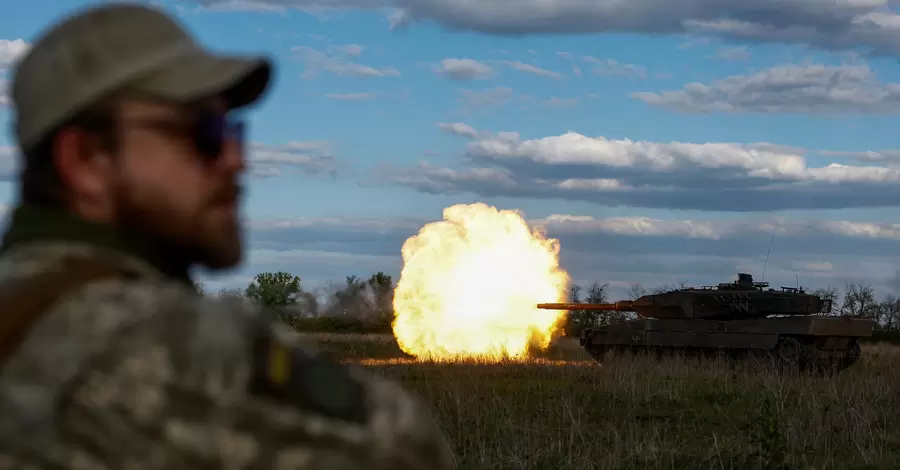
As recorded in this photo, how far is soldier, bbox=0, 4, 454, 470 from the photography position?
116 cm

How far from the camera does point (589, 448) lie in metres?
9.53

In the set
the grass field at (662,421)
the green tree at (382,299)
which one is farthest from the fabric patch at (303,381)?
the green tree at (382,299)

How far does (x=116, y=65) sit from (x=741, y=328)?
24069 millimetres

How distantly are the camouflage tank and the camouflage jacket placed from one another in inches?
901

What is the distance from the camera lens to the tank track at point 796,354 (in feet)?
76.1

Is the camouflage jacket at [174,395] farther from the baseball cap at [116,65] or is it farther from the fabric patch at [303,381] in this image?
the baseball cap at [116,65]

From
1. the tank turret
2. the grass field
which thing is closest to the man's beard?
the grass field

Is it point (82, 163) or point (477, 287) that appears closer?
point (82, 163)

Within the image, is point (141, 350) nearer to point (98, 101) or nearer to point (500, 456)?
point (98, 101)

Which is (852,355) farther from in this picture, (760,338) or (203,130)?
(203,130)

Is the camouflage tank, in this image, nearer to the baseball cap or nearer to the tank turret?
the tank turret

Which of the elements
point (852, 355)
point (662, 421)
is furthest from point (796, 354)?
Result: point (662, 421)

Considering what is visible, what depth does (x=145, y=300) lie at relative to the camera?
1.19 metres

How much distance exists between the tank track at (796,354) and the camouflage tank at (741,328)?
21 millimetres
